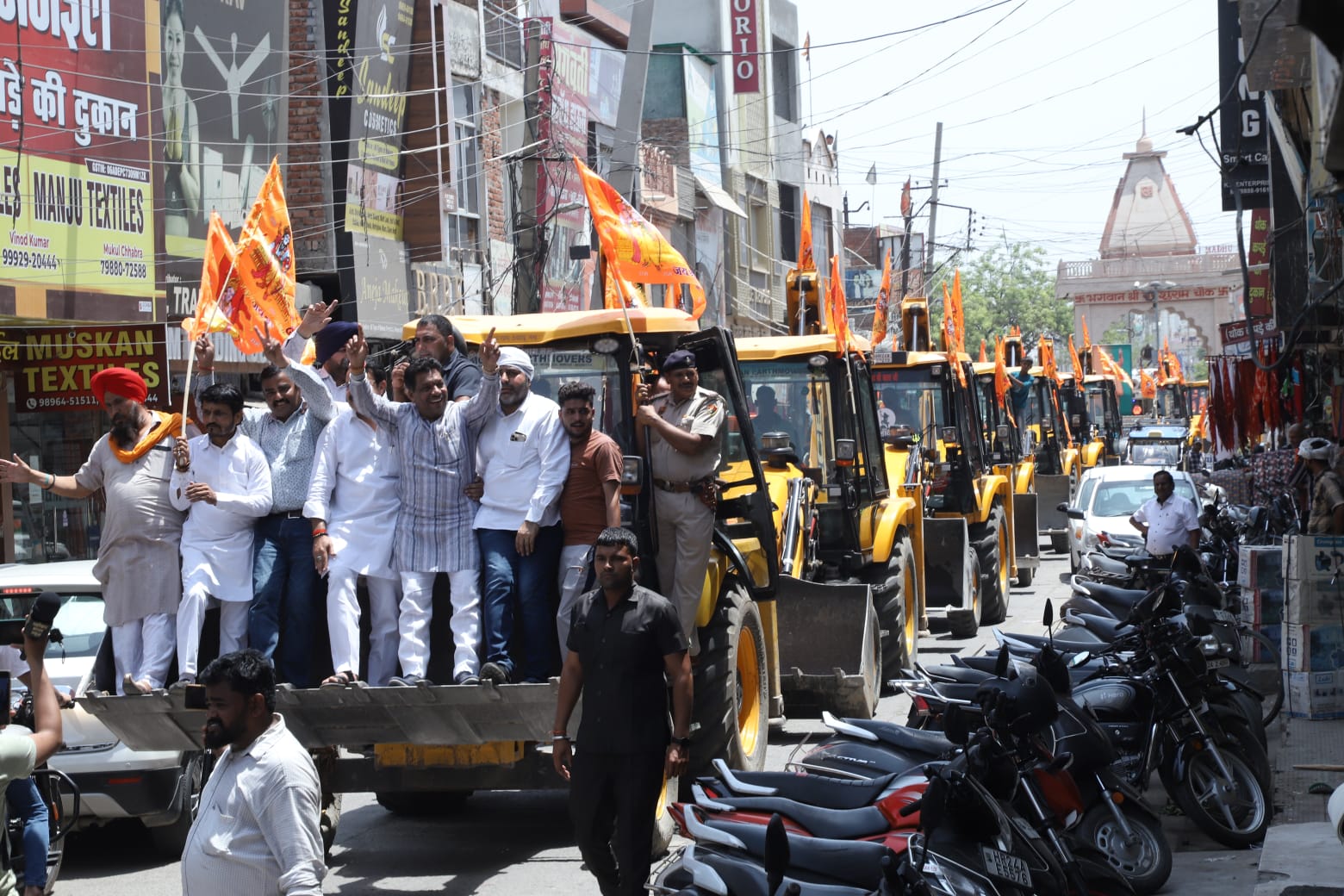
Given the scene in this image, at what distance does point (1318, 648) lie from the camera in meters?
11.4

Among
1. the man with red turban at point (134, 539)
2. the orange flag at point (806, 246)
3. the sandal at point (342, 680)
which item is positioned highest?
the orange flag at point (806, 246)

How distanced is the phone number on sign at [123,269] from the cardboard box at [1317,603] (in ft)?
43.6

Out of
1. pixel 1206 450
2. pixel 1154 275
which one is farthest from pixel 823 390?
pixel 1154 275

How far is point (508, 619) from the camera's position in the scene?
793cm

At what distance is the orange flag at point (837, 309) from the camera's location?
13992 millimetres

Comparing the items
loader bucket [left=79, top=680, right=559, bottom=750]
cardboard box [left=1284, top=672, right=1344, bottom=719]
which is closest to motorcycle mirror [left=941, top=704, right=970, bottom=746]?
loader bucket [left=79, top=680, right=559, bottom=750]

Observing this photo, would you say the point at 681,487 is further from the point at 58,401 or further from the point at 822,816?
the point at 58,401

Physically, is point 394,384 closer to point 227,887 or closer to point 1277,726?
point 227,887

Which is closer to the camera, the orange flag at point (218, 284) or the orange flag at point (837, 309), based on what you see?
the orange flag at point (218, 284)

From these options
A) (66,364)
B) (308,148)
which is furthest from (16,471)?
(308,148)

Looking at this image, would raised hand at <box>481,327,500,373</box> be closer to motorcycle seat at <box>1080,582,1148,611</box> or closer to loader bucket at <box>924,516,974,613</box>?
motorcycle seat at <box>1080,582,1148,611</box>

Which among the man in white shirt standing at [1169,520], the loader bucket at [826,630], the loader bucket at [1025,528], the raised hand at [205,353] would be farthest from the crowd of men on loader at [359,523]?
the loader bucket at [1025,528]

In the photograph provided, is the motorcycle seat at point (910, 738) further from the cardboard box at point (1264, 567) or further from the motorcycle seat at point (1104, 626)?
the cardboard box at point (1264, 567)

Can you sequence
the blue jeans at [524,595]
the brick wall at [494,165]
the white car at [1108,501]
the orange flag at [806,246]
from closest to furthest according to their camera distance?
the blue jeans at [524,595], the orange flag at [806,246], the white car at [1108,501], the brick wall at [494,165]
